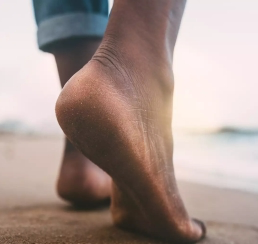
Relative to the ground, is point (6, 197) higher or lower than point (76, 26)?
lower

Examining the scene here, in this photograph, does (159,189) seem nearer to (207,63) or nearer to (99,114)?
(99,114)

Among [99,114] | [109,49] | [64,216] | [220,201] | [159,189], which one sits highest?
[109,49]

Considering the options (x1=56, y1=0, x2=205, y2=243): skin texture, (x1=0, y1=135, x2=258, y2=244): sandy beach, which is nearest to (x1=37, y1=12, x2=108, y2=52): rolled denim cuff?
(x1=56, y1=0, x2=205, y2=243): skin texture

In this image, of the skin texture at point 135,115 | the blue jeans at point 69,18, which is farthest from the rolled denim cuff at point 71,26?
the skin texture at point 135,115

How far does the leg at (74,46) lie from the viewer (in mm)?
990

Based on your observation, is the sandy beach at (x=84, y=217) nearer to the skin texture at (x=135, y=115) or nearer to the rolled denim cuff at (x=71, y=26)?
the skin texture at (x=135, y=115)

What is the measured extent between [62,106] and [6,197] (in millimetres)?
771

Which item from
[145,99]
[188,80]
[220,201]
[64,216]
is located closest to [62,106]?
[145,99]

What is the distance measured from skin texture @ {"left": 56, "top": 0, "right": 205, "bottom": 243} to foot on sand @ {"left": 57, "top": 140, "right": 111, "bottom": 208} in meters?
0.26

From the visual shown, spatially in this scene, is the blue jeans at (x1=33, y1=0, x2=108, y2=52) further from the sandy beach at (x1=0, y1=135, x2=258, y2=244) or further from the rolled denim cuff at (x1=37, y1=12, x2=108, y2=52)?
the sandy beach at (x1=0, y1=135, x2=258, y2=244)

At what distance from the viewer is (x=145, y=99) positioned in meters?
0.68

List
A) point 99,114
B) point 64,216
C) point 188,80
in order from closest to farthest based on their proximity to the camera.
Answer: point 99,114 < point 64,216 < point 188,80

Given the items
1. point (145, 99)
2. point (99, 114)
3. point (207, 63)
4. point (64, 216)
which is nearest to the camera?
point (99, 114)

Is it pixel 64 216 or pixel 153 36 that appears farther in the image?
pixel 64 216
